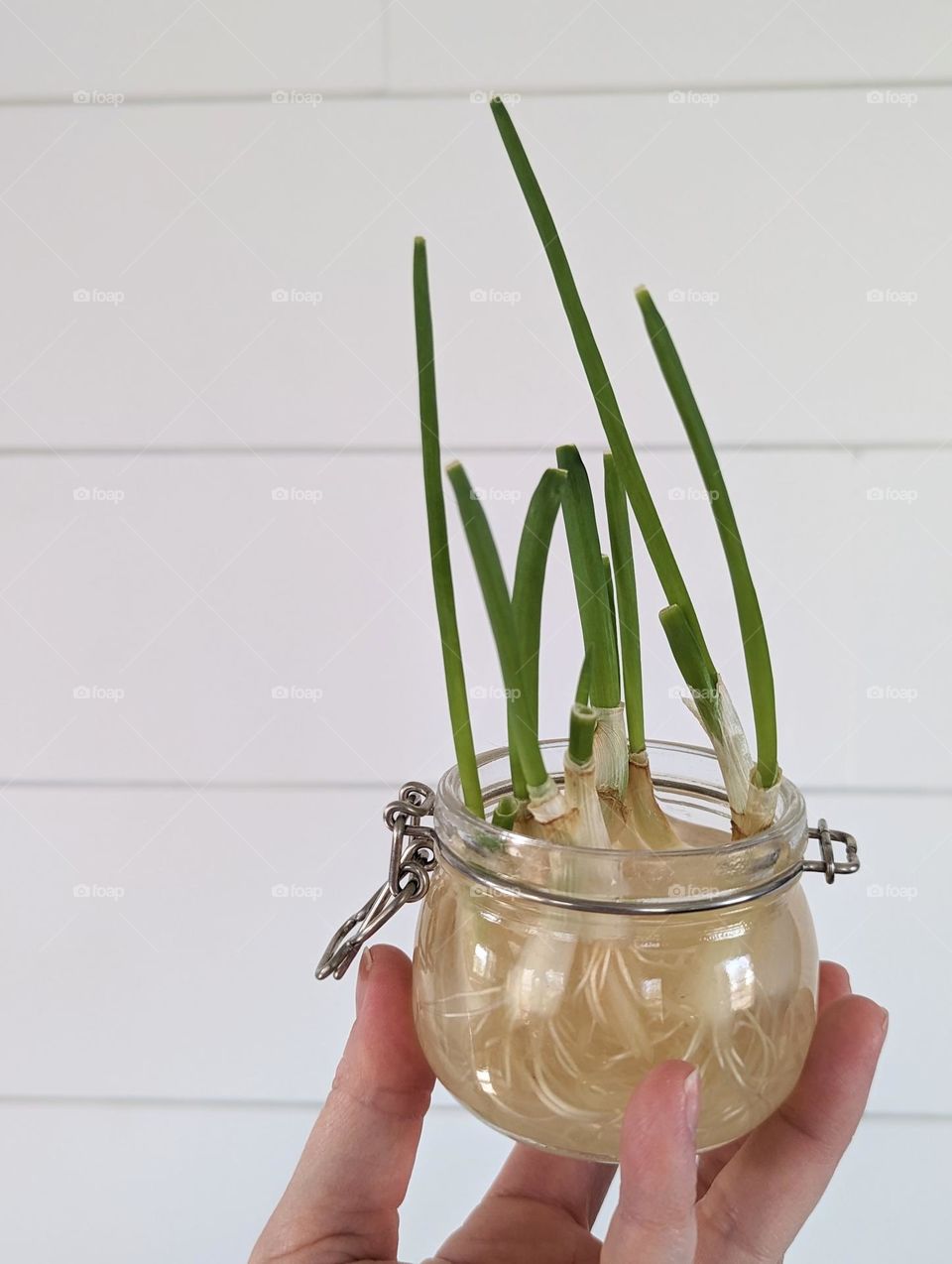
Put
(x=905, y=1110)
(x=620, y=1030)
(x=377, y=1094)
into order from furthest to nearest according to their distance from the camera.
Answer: (x=905, y=1110) < (x=377, y=1094) < (x=620, y=1030)

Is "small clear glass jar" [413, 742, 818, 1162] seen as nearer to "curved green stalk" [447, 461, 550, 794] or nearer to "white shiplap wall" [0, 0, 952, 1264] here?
"curved green stalk" [447, 461, 550, 794]

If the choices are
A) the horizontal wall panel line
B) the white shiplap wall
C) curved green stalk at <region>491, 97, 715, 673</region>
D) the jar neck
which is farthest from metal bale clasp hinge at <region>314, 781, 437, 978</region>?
the horizontal wall panel line

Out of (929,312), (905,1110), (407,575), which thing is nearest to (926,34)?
(929,312)

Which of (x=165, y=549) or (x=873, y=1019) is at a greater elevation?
(x=165, y=549)

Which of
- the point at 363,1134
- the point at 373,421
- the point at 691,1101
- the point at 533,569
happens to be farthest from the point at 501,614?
the point at 373,421

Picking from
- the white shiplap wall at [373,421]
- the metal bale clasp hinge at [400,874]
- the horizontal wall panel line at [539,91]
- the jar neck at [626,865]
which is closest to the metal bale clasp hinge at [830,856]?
the jar neck at [626,865]

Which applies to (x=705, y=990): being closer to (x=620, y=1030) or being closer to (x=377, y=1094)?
(x=620, y=1030)
